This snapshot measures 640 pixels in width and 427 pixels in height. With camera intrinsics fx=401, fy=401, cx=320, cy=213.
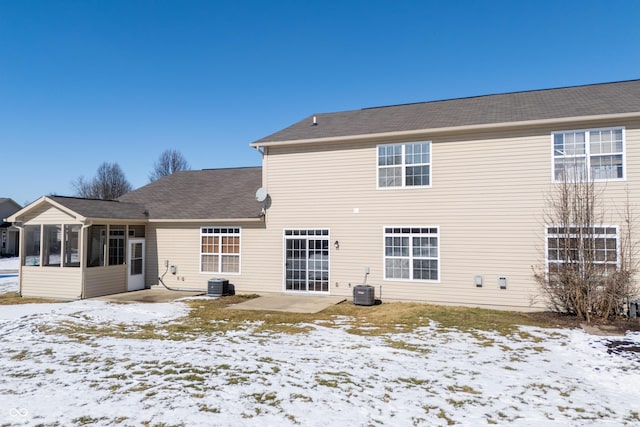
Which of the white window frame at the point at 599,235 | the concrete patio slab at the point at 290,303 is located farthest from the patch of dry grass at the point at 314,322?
the white window frame at the point at 599,235

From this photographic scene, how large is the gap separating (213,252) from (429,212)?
27.7 ft

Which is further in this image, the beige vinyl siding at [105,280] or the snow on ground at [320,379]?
the beige vinyl siding at [105,280]

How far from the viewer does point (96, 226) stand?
49.3ft

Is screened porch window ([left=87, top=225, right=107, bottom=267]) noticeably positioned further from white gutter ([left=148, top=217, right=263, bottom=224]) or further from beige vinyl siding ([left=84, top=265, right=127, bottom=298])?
white gutter ([left=148, top=217, right=263, bottom=224])

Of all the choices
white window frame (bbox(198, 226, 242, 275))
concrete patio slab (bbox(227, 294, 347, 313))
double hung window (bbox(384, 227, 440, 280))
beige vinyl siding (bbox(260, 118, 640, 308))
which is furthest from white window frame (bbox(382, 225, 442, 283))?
white window frame (bbox(198, 226, 242, 275))

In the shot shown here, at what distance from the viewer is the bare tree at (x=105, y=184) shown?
59781 mm

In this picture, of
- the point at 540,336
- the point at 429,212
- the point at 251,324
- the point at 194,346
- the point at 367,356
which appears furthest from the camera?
the point at 429,212

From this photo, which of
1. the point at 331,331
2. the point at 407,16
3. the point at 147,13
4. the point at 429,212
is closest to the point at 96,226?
the point at 147,13

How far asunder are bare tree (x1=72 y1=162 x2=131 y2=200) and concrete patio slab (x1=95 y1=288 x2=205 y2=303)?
4909 cm

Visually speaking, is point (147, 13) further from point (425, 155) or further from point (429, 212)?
point (429, 212)

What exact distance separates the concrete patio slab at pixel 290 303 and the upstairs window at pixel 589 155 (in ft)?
26.1

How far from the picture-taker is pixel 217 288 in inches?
578

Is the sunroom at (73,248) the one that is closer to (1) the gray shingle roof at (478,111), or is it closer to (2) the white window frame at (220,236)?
(2) the white window frame at (220,236)

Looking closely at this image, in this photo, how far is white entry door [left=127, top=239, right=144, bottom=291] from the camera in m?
16.1
